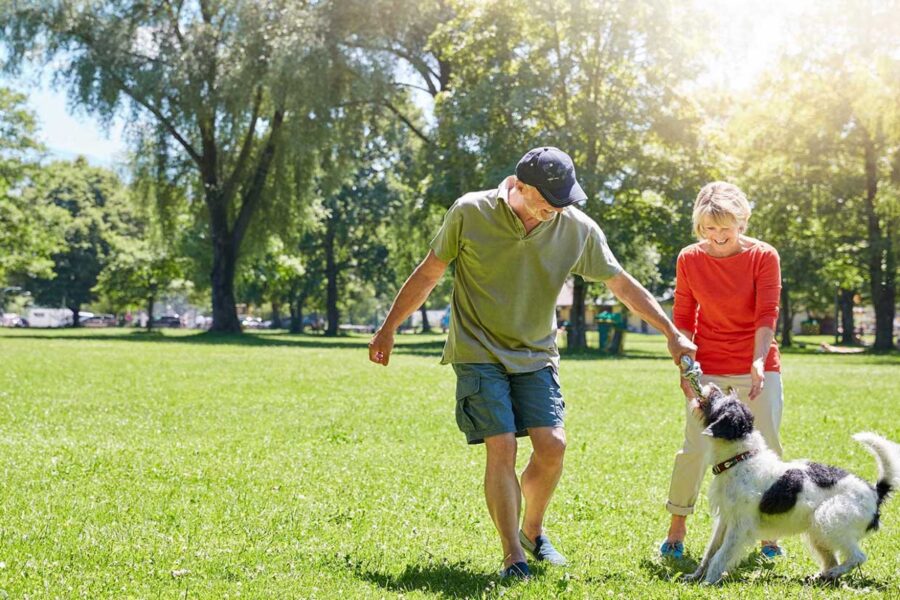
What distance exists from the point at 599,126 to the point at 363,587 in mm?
33228

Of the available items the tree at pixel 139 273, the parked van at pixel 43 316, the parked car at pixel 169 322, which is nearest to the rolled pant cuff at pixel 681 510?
the tree at pixel 139 273

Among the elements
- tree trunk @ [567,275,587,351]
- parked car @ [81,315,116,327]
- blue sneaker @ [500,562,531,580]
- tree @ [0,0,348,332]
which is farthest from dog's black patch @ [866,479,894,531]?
parked car @ [81,315,116,327]

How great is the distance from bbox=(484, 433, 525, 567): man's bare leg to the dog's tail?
189 cm

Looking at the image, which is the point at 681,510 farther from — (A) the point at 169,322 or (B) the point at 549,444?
(A) the point at 169,322

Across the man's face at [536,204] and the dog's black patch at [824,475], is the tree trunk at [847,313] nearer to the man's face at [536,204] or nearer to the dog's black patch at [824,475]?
the dog's black patch at [824,475]

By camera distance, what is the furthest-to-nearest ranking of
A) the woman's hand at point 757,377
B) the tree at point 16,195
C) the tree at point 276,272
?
the tree at point 276,272 < the tree at point 16,195 < the woman's hand at point 757,377

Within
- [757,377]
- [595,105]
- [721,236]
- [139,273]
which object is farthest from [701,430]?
[139,273]

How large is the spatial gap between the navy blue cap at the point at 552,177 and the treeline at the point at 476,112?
30.4 metres

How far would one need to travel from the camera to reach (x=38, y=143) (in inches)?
2215

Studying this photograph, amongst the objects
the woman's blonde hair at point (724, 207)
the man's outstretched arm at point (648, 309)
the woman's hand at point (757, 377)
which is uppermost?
the woman's blonde hair at point (724, 207)

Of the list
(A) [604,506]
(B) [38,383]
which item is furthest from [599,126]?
(A) [604,506]

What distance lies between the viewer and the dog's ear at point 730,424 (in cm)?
525

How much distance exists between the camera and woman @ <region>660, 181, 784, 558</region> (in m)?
5.76

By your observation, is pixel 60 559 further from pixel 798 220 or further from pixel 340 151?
pixel 798 220
